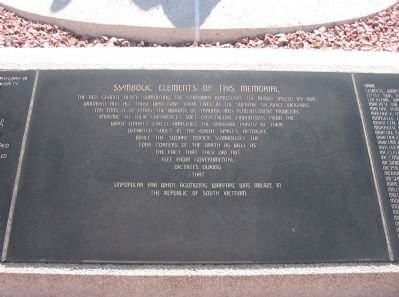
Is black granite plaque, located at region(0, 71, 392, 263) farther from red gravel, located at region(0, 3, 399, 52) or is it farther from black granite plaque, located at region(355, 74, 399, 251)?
red gravel, located at region(0, 3, 399, 52)

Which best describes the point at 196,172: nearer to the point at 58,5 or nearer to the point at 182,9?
the point at 182,9

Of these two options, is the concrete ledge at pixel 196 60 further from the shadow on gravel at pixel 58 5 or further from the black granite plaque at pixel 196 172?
the shadow on gravel at pixel 58 5

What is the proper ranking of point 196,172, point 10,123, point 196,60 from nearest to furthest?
point 196,172
point 10,123
point 196,60

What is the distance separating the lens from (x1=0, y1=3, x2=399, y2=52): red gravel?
200 inches

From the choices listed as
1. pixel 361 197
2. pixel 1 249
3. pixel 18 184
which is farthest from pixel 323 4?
pixel 1 249

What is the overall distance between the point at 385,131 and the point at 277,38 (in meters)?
1.95

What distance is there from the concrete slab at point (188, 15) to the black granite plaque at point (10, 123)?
1.69 m

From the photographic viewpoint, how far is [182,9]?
5.36 meters

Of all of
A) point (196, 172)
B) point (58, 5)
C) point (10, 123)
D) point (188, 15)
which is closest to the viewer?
point (196, 172)

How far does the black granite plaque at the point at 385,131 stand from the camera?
131 inches

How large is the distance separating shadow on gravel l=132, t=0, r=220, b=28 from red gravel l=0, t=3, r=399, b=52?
0.27m

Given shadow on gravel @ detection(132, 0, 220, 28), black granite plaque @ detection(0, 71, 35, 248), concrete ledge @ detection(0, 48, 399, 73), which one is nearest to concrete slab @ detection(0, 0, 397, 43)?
shadow on gravel @ detection(132, 0, 220, 28)

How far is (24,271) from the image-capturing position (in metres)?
3.12

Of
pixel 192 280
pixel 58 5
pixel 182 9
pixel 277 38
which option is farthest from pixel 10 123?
pixel 277 38
